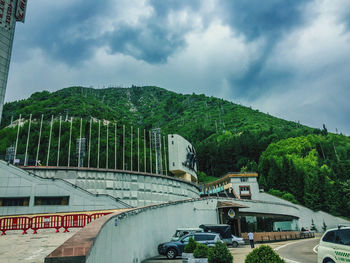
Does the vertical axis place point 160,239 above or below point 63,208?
below

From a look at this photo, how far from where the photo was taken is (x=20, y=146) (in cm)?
7881

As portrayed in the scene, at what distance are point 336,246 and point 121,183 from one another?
107ft

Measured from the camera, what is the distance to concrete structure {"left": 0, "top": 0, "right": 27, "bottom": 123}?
3503 centimetres

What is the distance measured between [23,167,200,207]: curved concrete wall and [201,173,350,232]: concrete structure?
13.9 metres

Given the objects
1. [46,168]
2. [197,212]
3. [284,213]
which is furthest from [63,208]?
[284,213]

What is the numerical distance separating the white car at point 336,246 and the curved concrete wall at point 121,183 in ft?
102

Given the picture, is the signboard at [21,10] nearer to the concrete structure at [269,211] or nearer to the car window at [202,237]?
the car window at [202,237]

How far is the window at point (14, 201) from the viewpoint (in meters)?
30.9

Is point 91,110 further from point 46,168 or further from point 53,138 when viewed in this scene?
point 46,168

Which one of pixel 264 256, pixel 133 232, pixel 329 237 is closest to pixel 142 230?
pixel 133 232

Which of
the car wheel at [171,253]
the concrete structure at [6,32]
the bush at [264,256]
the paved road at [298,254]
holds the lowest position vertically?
the paved road at [298,254]

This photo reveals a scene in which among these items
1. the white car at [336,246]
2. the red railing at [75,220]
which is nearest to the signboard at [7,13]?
the red railing at [75,220]

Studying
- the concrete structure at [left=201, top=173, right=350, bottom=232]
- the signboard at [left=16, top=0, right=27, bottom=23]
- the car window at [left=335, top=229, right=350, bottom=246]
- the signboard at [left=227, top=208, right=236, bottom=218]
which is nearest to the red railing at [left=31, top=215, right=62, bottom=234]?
the car window at [left=335, top=229, right=350, bottom=246]

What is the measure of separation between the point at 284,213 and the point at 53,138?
6299 cm
